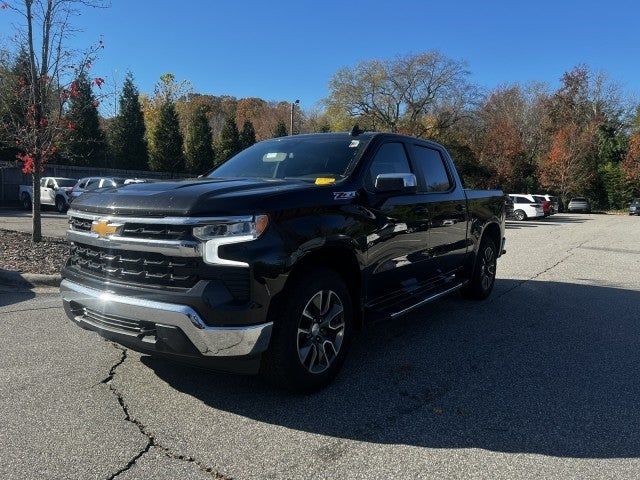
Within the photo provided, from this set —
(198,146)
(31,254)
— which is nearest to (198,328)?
(31,254)

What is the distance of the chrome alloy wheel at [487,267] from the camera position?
267 inches

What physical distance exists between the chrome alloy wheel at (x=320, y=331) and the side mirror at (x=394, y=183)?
98 cm

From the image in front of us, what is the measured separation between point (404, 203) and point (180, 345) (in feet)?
7.89

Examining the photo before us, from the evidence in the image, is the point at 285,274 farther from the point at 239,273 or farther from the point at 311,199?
the point at 311,199

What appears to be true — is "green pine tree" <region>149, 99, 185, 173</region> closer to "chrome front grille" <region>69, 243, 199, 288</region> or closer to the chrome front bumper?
"chrome front grille" <region>69, 243, 199, 288</region>

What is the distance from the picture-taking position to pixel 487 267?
6969 mm

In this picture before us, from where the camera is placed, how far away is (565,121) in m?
64.0

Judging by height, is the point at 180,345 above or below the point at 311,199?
below

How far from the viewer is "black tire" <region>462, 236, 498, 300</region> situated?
6.65m

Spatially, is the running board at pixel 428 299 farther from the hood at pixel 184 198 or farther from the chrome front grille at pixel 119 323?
the chrome front grille at pixel 119 323

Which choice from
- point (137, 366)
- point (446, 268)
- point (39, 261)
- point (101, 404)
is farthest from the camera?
point (39, 261)

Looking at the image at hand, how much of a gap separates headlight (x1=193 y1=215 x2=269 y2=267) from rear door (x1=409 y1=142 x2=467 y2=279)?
2.22m

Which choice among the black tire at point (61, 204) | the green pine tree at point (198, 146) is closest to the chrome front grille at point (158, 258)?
the black tire at point (61, 204)

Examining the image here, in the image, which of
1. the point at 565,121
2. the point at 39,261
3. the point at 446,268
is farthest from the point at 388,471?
the point at 565,121
